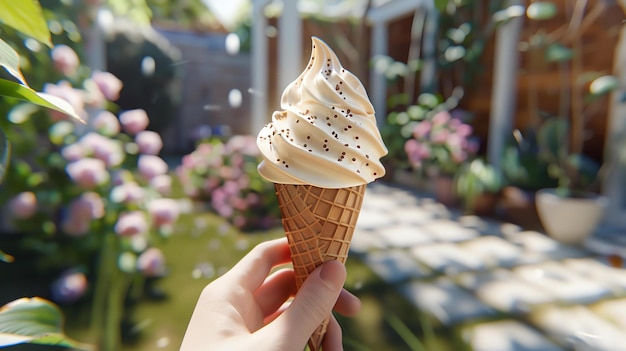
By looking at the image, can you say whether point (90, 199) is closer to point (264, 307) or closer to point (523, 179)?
point (264, 307)

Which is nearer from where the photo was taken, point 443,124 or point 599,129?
point 599,129

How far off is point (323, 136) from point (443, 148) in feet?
10.6

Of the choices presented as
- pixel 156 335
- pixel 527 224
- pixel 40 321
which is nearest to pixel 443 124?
pixel 527 224

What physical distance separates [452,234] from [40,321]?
2.70 metres

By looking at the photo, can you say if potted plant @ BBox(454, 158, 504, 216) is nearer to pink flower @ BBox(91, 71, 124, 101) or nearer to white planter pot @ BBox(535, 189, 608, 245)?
white planter pot @ BBox(535, 189, 608, 245)

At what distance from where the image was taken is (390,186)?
4.81m

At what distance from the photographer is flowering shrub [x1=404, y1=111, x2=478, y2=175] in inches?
142

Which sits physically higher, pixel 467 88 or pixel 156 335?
pixel 467 88

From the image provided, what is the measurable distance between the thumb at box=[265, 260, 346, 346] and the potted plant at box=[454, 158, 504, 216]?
9.57 ft

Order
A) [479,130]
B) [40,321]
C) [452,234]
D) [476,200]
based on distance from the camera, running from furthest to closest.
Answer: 1. [479,130]
2. [476,200]
3. [452,234]
4. [40,321]

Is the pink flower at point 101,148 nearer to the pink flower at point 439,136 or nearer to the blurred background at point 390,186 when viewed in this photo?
the blurred background at point 390,186

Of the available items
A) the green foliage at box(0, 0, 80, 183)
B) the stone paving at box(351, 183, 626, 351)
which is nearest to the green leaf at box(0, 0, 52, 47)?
the green foliage at box(0, 0, 80, 183)

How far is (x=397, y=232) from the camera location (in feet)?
9.61

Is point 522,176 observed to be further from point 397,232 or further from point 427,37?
point 427,37
